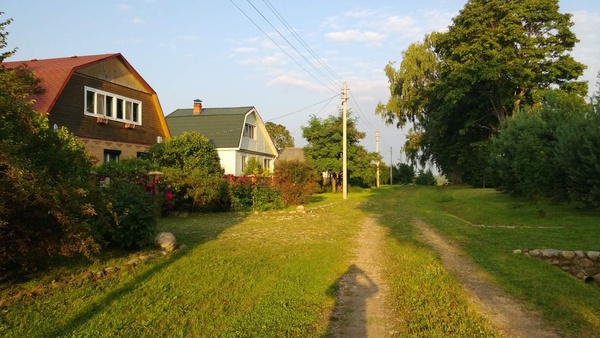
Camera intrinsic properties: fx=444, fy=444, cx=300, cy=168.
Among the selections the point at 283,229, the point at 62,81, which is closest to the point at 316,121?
the point at 62,81

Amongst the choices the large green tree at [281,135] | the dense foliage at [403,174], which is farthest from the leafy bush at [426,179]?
the large green tree at [281,135]

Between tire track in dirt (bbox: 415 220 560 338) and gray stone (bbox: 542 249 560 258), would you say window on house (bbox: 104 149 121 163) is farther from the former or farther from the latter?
gray stone (bbox: 542 249 560 258)

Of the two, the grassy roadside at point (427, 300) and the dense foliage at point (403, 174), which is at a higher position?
the dense foliage at point (403, 174)

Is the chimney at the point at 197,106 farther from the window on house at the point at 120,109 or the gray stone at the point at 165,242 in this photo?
the gray stone at the point at 165,242

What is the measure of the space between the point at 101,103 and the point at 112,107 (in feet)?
2.48

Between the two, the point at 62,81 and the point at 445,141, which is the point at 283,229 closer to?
the point at 62,81

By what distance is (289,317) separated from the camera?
5.16 metres

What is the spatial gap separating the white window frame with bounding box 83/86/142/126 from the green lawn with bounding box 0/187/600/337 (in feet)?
43.6

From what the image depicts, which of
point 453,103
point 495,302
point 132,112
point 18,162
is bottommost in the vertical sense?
point 495,302

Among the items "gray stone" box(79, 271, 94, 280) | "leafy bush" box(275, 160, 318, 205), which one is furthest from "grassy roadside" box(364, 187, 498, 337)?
"leafy bush" box(275, 160, 318, 205)

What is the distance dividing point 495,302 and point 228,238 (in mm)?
6937

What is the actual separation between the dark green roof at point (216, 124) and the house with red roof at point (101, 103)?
8464 millimetres

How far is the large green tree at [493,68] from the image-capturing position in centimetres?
3366

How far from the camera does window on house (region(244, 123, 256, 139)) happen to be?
1451 inches
